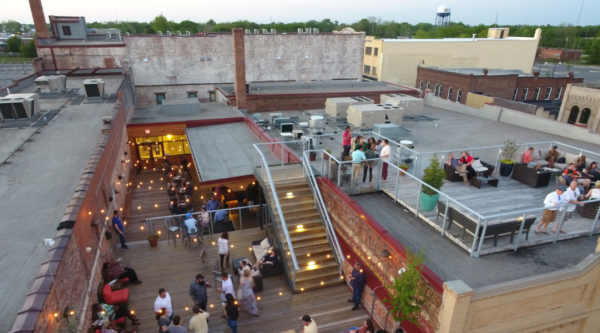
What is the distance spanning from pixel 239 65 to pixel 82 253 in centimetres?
1704

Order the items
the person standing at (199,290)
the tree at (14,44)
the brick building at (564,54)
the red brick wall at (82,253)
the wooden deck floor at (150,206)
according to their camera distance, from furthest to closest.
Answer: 1. the brick building at (564,54)
2. the tree at (14,44)
3. the wooden deck floor at (150,206)
4. the person standing at (199,290)
5. the red brick wall at (82,253)

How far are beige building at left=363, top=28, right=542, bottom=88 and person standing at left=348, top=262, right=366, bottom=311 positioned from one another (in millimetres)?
45215

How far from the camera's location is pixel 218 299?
33.1ft

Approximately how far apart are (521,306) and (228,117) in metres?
18.7

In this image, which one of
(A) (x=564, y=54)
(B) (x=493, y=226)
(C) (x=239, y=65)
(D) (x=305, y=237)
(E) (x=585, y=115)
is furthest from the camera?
(A) (x=564, y=54)

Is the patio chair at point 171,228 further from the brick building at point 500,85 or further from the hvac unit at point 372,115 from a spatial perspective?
the brick building at point 500,85

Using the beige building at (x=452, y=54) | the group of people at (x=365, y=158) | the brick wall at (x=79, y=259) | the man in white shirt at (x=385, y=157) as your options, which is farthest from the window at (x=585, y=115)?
the brick wall at (x=79, y=259)

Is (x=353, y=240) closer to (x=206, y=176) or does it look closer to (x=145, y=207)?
(x=206, y=176)

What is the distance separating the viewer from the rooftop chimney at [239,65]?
72.3 feet

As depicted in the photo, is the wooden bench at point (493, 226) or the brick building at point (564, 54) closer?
the wooden bench at point (493, 226)

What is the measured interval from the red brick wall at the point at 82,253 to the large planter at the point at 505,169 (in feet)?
40.7

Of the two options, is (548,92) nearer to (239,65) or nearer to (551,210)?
(239,65)

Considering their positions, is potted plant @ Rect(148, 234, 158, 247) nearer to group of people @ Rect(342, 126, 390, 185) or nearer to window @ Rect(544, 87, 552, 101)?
group of people @ Rect(342, 126, 390, 185)

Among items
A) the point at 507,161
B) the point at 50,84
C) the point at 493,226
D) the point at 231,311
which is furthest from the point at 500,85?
the point at 50,84
